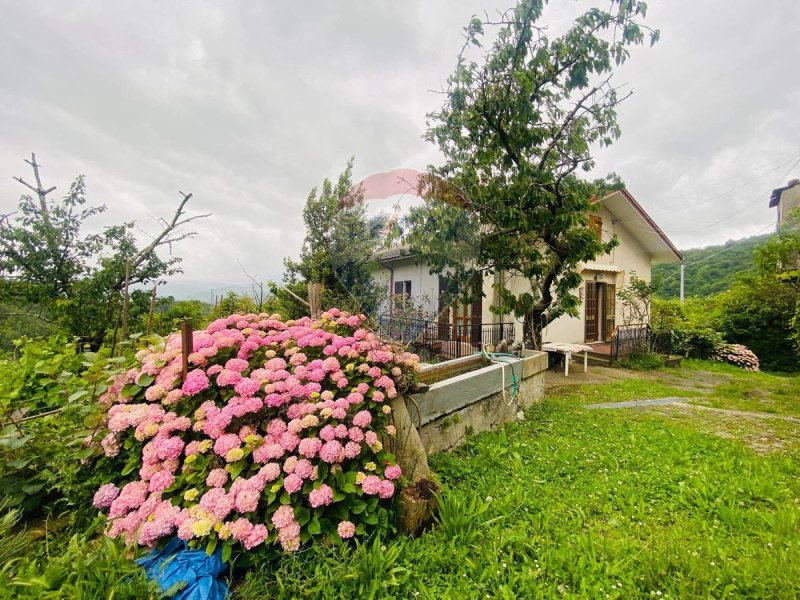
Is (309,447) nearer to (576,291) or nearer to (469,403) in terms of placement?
(469,403)

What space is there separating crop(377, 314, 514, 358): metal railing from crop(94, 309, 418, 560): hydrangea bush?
2.86 meters

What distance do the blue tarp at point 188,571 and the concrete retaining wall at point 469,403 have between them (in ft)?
4.52

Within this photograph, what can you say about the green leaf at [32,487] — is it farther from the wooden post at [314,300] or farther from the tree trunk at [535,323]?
the tree trunk at [535,323]

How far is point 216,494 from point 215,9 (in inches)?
207

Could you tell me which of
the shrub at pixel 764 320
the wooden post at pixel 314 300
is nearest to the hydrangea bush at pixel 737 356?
the shrub at pixel 764 320

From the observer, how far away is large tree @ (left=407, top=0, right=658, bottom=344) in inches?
168

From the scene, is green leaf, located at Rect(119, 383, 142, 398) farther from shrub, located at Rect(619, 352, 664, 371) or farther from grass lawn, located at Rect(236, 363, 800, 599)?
shrub, located at Rect(619, 352, 664, 371)

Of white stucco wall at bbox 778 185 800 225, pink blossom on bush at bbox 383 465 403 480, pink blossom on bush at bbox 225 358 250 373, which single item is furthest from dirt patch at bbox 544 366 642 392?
white stucco wall at bbox 778 185 800 225

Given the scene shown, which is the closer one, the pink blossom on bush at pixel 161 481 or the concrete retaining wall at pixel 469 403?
the pink blossom on bush at pixel 161 481

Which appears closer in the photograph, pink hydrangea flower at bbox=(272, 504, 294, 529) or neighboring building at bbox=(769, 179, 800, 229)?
pink hydrangea flower at bbox=(272, 504, 294, 529)

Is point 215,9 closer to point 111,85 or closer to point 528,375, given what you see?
point 111,85

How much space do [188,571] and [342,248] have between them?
13.8 feet

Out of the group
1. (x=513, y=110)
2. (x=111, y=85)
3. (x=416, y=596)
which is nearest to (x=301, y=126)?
(x=111, y=85)

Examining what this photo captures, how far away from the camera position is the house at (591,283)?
26.2ft
